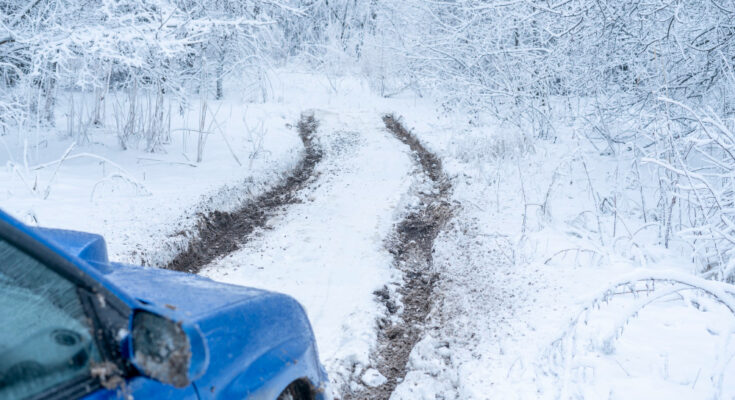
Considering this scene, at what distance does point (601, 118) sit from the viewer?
24.2 feet

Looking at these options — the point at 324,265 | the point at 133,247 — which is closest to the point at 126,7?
the point at 133,247

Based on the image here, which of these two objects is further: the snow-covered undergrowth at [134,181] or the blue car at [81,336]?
the snow-covered undergrowth at [134,181]

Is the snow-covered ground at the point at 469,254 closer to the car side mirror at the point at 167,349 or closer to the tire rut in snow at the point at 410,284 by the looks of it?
the tire rut in snow at the point at 410,284

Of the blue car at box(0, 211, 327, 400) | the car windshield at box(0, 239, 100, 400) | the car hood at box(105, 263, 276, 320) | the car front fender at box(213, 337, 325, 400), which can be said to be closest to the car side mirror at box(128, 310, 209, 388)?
the blue car at box(0, 211, 327, 400)

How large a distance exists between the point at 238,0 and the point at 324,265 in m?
6.58

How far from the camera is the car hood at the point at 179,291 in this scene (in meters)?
1.64

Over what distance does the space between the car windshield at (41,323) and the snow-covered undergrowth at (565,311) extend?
237 cm

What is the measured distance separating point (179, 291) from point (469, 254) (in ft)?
13.5

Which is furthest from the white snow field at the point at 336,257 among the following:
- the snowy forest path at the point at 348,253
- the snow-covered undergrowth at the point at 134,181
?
the snow-covered undergrowth at the point at 134,181

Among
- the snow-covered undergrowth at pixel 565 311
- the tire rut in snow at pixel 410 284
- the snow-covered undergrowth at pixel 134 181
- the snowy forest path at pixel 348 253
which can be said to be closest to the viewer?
the snow-covered undergrowth at pixel 565 311

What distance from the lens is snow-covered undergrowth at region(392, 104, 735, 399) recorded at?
2.85 m

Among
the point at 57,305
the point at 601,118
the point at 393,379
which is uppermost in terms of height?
the point at 601,118

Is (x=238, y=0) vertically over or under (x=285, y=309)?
over

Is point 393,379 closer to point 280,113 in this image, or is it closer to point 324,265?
point 324,265
